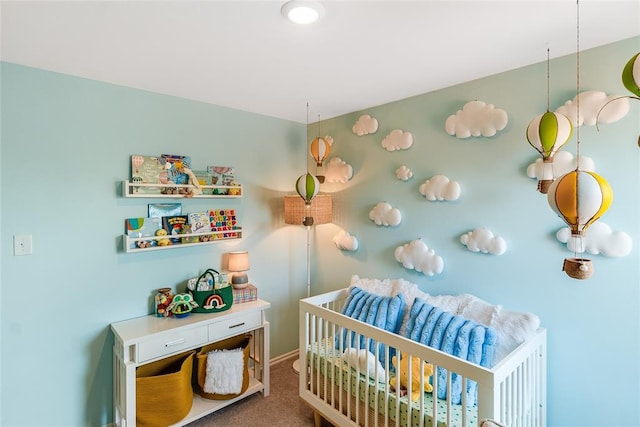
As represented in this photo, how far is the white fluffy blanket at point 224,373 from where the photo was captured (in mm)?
2295

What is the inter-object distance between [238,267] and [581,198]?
2244 millimetres

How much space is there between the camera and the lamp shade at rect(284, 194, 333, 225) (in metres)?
2.79

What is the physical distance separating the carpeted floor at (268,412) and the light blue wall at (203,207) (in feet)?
2.51

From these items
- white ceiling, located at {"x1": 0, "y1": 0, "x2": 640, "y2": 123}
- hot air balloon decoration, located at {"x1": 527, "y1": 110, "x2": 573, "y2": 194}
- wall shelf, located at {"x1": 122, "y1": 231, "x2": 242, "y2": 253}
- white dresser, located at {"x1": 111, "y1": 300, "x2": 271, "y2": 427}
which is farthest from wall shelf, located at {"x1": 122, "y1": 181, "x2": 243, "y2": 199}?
hot air balloon decoration, located at {"x1": 527, "y1": 110, "x2": 573, "y2": 194}

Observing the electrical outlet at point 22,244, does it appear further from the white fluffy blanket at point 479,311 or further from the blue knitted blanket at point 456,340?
the blue knitted blanket at point 456,340

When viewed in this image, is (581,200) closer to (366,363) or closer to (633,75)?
(633,75)

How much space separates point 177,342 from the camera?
2.13 meters

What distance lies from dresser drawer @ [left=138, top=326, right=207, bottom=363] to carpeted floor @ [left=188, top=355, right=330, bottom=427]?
23.7 inches

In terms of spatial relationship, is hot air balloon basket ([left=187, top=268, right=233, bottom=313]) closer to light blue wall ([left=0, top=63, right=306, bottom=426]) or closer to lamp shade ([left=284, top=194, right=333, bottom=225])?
light blue wall ([left=0, top=63, right=306, bottom=426])

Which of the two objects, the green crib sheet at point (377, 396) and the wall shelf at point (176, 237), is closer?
the green crib sheet at point (377, 396)

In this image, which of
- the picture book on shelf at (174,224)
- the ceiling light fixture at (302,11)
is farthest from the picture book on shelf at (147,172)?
the ceiling light fixture at (302,11)

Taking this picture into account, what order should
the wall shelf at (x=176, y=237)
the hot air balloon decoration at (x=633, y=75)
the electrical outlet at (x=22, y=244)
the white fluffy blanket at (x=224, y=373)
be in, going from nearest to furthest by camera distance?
the hot air balloon decoration at (x=633, y=75)
the electrical outlet at (x=22, y=244)
the wall shelf at (x=176, y=237)
the white fluffy blanket at (x=224, y=373)

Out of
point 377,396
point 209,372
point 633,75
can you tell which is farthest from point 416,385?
point 633,75

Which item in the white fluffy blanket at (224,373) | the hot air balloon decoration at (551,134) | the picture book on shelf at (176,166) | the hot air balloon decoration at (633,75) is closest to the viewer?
the hot air balloon decoration at (633,75)
